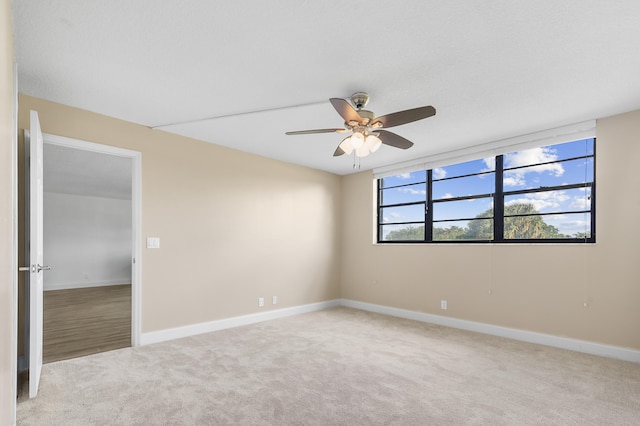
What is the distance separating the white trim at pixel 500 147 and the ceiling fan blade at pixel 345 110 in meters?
2.47

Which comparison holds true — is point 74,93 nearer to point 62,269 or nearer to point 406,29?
point 406,29

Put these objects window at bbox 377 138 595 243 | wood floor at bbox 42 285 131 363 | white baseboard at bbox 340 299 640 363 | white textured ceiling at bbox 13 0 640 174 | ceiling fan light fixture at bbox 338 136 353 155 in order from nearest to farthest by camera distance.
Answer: white textured ceiling at bbox 13 0 640 174, ceiling fan light fixture at bbox 338 136 353 155, white baseboard at bbox 340 299 640 363, wood floor at bbox 42 285 131 363, window at bbox 377 138 595 243

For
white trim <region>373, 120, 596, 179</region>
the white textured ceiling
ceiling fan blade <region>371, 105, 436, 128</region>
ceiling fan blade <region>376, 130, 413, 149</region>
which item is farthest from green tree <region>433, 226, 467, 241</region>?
ceiling fan blade <region>371, 105, 436, 128</region>

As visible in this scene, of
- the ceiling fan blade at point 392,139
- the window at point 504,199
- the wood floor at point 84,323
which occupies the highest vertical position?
the ceiling fan blade at point 392,139

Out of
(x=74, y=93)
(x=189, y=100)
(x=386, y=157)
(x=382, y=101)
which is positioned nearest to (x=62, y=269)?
(x=74, y=93)

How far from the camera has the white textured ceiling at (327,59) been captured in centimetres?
199

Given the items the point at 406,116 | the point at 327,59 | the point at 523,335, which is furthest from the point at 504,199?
the point at 327,59

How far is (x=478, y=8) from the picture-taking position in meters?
1.94

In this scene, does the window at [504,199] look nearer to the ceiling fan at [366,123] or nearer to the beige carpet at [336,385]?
the beige carpet at [336,385]

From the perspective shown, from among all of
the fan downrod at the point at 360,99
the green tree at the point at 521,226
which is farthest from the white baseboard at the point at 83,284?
the green tree at the point at 521,226

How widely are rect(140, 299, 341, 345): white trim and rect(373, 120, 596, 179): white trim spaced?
2.60m

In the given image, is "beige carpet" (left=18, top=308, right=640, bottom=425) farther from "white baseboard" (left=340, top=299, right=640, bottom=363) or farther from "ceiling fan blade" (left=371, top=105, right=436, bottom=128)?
"ceiling fan blade" (left=371, top=105, right=436, bottom=128)

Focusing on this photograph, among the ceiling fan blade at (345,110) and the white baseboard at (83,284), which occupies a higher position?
the ceiling fan blade at (345,110)

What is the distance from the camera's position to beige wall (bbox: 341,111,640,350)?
11.3 ft
